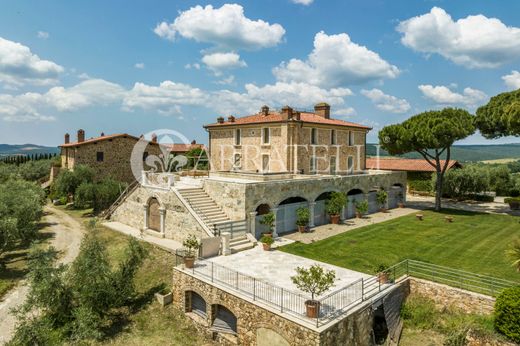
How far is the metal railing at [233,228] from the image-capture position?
18.6 meters

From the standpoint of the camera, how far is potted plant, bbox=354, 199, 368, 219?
27547 mm

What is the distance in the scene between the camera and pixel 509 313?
37.6ft

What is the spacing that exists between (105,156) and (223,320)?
3291cm

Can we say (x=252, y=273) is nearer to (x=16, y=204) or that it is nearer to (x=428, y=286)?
(x=428, y=286)

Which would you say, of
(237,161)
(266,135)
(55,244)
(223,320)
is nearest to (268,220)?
(223,320)

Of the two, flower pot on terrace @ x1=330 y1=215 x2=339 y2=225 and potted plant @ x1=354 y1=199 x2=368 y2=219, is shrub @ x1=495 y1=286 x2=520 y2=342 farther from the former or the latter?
potted plant @ x1=354 y1=199 x2=368 y2=219

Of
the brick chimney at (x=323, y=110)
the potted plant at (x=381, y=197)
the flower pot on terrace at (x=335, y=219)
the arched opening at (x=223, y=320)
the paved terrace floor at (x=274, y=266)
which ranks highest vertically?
the brick chimney at (x=323, y=110)

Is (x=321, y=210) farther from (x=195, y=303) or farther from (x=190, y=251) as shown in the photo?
(x=195, y=303)

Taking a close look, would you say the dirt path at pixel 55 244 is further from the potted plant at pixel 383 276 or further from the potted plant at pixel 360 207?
the potted plant at pixel 360 207

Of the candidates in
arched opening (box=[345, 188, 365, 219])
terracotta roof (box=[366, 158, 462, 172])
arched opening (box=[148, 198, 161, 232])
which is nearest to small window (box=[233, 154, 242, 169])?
arched opening (box=[148, 198, 161, 232])

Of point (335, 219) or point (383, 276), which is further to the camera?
point (335, 219)

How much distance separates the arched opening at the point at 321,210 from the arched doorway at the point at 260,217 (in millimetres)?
4811

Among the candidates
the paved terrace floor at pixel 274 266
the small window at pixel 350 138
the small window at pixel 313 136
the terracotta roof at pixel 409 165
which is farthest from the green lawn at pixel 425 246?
the terracotta roof at pixel 409 165

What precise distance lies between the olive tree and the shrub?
63.9ft
